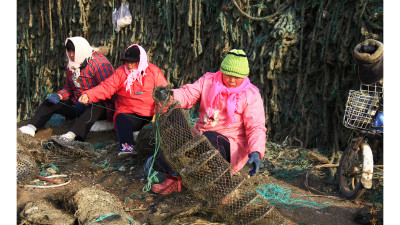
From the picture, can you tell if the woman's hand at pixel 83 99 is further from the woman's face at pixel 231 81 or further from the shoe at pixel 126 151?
the woman's face at pixel 231 81

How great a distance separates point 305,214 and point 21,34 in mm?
7093

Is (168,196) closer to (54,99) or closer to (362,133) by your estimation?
(362,133)

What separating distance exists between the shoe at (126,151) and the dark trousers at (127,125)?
3.9 inches

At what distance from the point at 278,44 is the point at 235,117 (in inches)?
66.0

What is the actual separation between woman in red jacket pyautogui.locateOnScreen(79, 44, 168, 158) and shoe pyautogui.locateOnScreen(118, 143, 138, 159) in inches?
3.6

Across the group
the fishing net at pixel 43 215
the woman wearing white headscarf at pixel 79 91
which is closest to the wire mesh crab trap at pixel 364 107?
the fishing net at pixel 43 215

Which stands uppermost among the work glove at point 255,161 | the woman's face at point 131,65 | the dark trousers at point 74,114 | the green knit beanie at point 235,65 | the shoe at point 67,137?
the green knit beanie at point 235,65

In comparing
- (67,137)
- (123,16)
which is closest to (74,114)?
(67,137)

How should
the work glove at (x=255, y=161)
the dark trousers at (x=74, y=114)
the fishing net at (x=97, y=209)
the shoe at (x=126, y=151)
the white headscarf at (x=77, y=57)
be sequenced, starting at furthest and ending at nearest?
the white headscarf at (x=77, y=57)
the dark trousers at (x=74, y=114)
the shoe at (x=126, y=151)
the work glove at (x=255, y=161)
the fishing net at (x=97, y=209)

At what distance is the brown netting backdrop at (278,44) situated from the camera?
4.50 meters

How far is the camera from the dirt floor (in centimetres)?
323

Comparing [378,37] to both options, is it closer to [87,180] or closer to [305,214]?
[305,214]

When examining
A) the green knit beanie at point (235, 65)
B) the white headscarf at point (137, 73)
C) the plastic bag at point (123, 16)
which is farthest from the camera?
the plastic bag at point (123, 16)

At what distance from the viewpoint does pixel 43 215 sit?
9.71 ft
